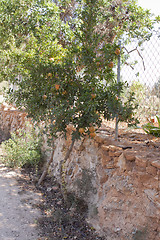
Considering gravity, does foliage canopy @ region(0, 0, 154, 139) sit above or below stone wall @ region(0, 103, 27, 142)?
above

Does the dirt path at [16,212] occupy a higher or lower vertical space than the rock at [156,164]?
lower

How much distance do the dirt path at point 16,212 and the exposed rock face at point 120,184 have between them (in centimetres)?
76

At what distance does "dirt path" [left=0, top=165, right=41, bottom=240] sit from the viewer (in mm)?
2811

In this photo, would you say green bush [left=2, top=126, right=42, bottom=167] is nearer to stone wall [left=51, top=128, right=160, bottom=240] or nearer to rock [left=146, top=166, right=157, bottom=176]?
stone wall [left=51, top=128, right=160, bottom=240]

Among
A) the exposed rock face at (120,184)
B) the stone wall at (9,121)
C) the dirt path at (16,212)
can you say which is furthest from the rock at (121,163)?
the stone wall at (9,121)

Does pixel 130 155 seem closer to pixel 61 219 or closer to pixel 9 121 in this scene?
pixel 61 219

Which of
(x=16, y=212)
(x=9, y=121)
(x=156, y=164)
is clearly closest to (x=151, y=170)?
(x=156, y=164)

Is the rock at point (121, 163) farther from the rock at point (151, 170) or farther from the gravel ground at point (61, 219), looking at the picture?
the gravel ground at point (61, 219)

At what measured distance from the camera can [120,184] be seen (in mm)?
2684

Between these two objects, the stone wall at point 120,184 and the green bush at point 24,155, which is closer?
the stone wall at point 120,184

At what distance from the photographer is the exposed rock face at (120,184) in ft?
7.50

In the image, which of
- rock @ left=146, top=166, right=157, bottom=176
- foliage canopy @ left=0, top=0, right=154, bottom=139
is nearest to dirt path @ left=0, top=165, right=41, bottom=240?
foliage canopy @ left=0, top=0, right=154, bottom=139

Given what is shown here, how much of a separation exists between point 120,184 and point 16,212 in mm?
1745

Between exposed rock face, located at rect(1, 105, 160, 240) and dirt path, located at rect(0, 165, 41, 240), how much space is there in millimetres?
760
